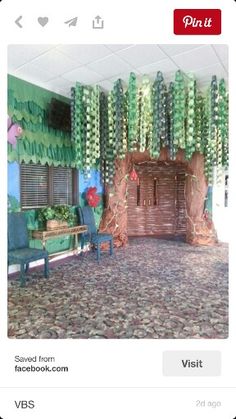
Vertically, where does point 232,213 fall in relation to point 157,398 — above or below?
above

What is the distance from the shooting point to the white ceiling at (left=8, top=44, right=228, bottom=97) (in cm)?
257

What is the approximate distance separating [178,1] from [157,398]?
161cm

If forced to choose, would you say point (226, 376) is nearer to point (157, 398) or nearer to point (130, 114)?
point (157, 398)

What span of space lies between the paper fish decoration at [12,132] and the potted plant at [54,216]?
1025 millimetres

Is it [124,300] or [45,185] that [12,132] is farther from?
[124,300]

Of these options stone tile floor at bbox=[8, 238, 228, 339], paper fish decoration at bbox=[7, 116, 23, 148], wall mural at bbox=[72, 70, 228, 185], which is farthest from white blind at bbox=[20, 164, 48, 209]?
stone tile floor at bbox=[8, 238, 228, 339]

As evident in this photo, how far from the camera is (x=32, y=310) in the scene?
7.37 ft

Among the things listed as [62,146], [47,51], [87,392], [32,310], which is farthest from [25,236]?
[87,392]

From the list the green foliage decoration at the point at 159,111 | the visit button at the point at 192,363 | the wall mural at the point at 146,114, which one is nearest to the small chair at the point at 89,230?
the wall mural at the point at 146,114

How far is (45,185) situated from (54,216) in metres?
0.57

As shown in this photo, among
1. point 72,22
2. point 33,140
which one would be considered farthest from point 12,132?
point 72,22

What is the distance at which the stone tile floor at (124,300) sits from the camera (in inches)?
74.2

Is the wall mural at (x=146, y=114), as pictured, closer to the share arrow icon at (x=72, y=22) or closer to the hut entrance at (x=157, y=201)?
the share arrow icon at (x=72, y=22)

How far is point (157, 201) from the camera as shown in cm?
677
